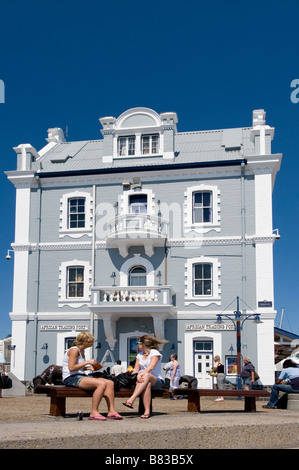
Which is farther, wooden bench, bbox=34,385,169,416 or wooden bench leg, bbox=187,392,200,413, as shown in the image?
wooden bench leg, bbox=187,392,200,413

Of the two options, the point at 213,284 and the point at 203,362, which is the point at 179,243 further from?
the point at 203,362

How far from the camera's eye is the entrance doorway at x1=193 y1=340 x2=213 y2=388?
26.3m

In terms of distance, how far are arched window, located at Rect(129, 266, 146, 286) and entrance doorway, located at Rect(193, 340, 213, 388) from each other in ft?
11.5

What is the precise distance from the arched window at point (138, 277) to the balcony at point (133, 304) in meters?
0.97

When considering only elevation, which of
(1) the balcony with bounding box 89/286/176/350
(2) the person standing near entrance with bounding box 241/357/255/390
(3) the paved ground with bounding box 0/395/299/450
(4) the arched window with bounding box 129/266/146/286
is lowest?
(2) the person standing near entrance with bounding box 241/357/255/390

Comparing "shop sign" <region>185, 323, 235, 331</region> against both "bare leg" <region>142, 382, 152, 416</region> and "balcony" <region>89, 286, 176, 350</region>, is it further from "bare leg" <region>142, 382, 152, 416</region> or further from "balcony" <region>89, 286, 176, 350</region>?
"bare leg" <region>142, 382, 152, 416</region>

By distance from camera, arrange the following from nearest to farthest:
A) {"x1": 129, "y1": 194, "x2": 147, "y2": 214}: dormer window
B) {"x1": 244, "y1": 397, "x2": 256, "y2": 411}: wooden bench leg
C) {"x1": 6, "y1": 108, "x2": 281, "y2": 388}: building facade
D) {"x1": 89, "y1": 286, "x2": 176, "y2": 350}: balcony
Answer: {"x1": 244, "y1": 397, "x2": 256, "y2": 411}: wooden bench leg < {"x1": 89, "y1": 286, "x2": 176, "y2": 350}: balcony < {"x1": 6, "y1": 108, "x2": 281, "y2": 388}: building facade < {"x1": 129, "y1": 194, "x2": 147, "y2": 214}: dormer window

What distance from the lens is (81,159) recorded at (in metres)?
30.6

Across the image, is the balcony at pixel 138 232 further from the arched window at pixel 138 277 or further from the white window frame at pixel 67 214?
the white window frame at pixel 67 214

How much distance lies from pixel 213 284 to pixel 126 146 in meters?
7.70

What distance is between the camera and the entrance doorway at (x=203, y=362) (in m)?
26.3

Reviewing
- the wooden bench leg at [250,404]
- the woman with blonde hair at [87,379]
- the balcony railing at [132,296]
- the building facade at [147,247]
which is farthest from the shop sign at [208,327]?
the woman with blonde hair at [87,379]

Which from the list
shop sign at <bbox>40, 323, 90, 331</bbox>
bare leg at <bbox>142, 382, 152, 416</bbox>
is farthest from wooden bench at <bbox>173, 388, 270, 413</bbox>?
shop sign at <bbox>40, 323, 90, 331</bbox>
